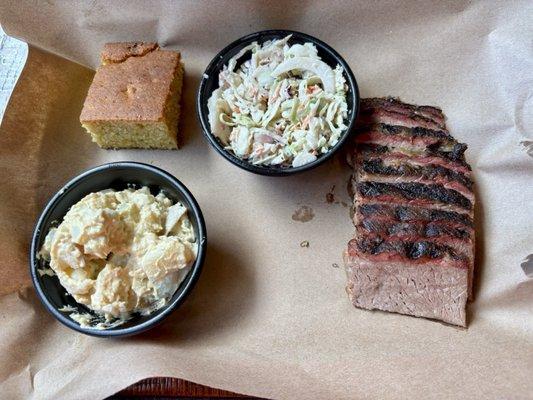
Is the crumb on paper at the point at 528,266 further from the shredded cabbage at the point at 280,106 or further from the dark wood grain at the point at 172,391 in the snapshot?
the dark wood grain at the point at 172,391

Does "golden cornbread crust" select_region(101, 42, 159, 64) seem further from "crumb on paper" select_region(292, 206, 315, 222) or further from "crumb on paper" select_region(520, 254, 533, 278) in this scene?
"crumb on paper" select_region(520, 254, 533, 278)

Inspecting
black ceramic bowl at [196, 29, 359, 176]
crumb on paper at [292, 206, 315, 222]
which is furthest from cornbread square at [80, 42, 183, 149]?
crumb on paper at [292, 206, 315, 222]

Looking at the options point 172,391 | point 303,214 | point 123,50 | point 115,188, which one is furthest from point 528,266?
point 123,50

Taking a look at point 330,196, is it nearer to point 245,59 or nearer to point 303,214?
point 303,214

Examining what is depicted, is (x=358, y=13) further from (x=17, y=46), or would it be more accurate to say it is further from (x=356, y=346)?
(x=17, y=46)

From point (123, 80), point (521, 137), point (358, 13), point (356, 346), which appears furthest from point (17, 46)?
point (521, 137)

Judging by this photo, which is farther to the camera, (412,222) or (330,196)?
(330,196)

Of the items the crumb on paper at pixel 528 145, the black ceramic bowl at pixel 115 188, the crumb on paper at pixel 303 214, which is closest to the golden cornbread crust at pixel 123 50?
the black ceramic bowl at pixel 115 188
